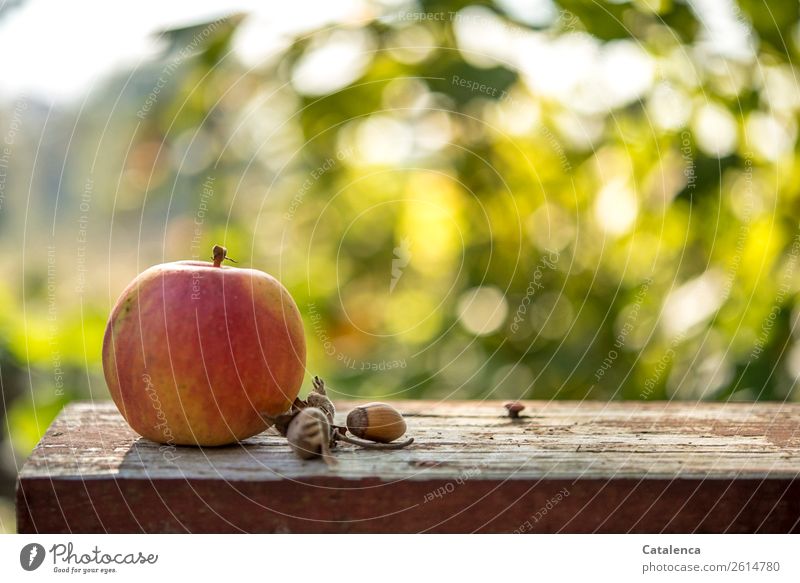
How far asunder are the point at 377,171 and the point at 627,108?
467 millimetres

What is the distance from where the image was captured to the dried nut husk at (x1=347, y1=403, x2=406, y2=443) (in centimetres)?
77

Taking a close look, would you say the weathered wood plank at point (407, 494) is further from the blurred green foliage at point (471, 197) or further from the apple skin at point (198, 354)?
the blurred green foliage at point (471, 197)

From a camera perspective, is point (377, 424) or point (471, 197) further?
point (471, 197)

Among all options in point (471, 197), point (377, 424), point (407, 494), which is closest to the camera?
point (407, 494)

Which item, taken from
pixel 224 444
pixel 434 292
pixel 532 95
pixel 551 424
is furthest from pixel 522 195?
pixel 224 444

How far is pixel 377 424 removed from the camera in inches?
30.3

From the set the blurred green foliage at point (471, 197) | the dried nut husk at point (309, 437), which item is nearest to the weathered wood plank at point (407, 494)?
the dried nut husk at point (309, 437)

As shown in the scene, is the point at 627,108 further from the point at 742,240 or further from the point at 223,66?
the point at 223,66

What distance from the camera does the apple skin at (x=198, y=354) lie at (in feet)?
2.38

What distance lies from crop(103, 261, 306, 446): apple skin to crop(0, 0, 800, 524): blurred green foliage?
0.55 m

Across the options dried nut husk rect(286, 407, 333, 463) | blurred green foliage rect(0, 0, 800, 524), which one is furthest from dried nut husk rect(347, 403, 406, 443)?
blurred green foliage rect(0, 0, 800, 524)
